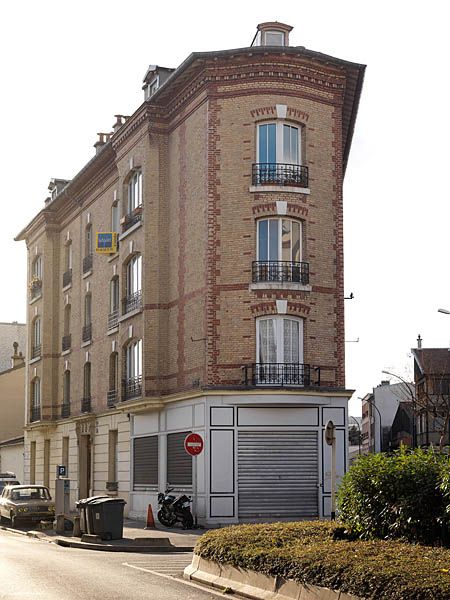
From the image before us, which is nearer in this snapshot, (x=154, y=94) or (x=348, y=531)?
(x=348, y=531)

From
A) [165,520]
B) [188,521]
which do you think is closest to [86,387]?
[165,520]

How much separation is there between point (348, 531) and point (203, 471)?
50.6ft

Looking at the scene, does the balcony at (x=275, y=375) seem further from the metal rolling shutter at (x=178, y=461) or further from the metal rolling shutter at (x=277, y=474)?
the metal rolling shutter at (x=178, y=461)

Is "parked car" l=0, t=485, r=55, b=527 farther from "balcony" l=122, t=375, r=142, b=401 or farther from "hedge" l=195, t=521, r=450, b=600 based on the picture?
"hedge" l=195, t=521, r=450, b=600

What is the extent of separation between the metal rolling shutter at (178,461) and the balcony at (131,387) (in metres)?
2.91

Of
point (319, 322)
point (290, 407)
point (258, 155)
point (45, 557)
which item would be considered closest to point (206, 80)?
point (258, 155)

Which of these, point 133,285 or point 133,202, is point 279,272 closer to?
point 133,285

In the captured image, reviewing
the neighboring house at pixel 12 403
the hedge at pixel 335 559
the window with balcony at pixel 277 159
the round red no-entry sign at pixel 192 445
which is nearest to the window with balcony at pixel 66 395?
the neighboring house at pixel 12 403

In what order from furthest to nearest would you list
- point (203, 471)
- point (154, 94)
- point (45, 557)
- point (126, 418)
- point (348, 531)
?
point (126, 418) < point (154, 94) < point (203, 471) < point (45, 557) < point (348, 531)

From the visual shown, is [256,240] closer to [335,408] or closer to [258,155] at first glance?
[258,155]

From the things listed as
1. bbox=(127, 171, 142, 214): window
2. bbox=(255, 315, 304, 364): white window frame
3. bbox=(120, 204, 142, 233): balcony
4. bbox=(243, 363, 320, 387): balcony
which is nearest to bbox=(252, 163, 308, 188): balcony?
bbox=(255, 315, 304, 364): white window frame

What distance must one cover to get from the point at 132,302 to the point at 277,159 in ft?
29.3

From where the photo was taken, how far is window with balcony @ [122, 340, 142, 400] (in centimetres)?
3728

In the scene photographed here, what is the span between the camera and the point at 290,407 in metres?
32.0
